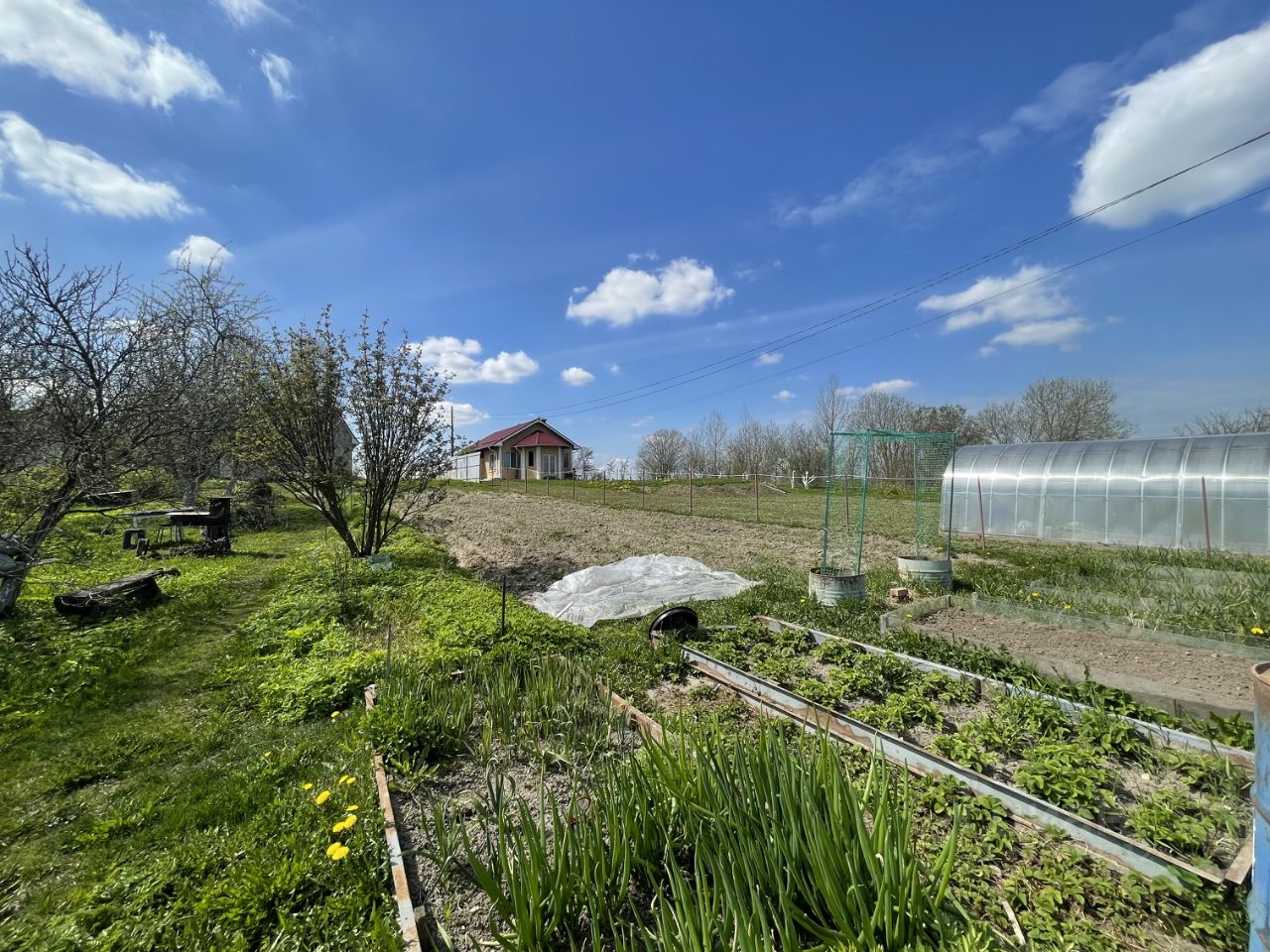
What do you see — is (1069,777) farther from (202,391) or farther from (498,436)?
(498,436)

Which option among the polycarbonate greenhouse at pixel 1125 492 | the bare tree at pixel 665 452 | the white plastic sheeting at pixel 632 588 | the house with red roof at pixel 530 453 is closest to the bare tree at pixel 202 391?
the white plastic sheeting at pixel 632 588

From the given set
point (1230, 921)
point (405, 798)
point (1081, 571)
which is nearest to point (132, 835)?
point (405, 798)

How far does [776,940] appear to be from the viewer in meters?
1.80

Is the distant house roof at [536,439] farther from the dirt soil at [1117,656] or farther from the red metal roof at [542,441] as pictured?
the dirt soil at [1117,656]

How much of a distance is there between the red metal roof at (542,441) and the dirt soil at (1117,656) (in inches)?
1393

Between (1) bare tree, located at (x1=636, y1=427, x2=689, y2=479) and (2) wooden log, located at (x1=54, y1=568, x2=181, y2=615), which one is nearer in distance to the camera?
(2) wooden log, located at (x1=54, y1=568, x2=181, y2=615)

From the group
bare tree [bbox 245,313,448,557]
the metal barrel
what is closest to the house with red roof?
bare tree [bbox 245,313,448,557]

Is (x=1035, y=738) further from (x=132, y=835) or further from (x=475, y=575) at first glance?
(x=475, y=575)

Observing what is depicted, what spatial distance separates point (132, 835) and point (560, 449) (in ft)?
127

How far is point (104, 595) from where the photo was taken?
6.07 m

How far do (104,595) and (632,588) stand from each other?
650 cm

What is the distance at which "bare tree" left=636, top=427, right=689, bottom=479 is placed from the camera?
51562mm

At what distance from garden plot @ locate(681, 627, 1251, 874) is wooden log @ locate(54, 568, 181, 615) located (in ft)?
23.9

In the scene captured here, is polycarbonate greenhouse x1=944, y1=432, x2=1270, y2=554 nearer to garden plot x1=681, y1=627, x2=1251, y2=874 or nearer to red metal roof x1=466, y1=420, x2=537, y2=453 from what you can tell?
garden plot x1=681, y1=627, x2=1251, y2=874
